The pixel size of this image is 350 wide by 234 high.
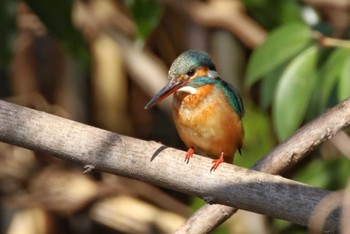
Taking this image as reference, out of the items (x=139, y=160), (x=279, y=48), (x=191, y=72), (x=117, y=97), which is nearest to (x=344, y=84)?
(x=279, y=48)

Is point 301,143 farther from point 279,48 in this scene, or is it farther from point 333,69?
point 279,48

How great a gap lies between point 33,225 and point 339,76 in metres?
2.34

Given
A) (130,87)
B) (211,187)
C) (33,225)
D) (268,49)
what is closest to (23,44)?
(130,87)

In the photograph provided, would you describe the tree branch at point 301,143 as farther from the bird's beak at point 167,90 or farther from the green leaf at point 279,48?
the green leaf at point 279,48

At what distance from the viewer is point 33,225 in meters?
4.41

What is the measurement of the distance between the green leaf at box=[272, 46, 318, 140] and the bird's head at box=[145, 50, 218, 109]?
0.24 meters

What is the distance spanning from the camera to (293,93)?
2.61 metres

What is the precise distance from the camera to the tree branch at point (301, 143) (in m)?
2.05

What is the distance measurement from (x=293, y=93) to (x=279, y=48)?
0.57ft

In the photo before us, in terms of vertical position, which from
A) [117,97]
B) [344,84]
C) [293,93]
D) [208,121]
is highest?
→ [344,84]

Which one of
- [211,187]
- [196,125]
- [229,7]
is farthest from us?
[229,7]

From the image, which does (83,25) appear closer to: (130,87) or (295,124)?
→ (130,87)

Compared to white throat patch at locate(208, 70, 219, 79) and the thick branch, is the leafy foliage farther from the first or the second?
the thick branch

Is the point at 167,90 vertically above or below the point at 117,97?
above
